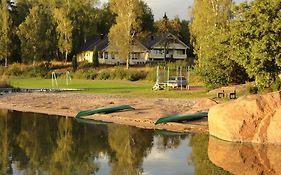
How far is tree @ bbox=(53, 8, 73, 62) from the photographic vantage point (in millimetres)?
84312

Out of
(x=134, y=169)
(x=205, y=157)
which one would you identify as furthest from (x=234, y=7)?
(x=134, y=169)

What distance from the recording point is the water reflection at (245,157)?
14120 mm

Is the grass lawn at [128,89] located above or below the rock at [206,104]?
below

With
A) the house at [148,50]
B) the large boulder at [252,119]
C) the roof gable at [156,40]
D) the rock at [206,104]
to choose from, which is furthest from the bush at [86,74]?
the large boulder at [252,119]

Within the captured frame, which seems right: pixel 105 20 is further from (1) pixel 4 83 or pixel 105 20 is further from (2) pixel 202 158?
(2) pixel 202 158

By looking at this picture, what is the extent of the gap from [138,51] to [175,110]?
225 ft

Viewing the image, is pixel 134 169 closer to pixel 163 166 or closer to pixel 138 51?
pixel 163 166

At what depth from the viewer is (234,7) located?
89.5ft

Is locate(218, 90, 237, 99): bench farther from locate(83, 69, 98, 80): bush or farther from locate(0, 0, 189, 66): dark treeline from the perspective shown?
locate(0, 0, 189, 66): dark treeline

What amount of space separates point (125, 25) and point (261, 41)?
51.5m

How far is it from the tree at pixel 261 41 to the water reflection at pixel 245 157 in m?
6.57

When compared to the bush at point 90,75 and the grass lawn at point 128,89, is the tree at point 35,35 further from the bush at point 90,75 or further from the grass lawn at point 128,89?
the grass lawn at point 128,89

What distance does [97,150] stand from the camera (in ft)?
57.1

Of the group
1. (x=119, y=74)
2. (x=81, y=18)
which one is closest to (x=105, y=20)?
(x=81, y=18)
